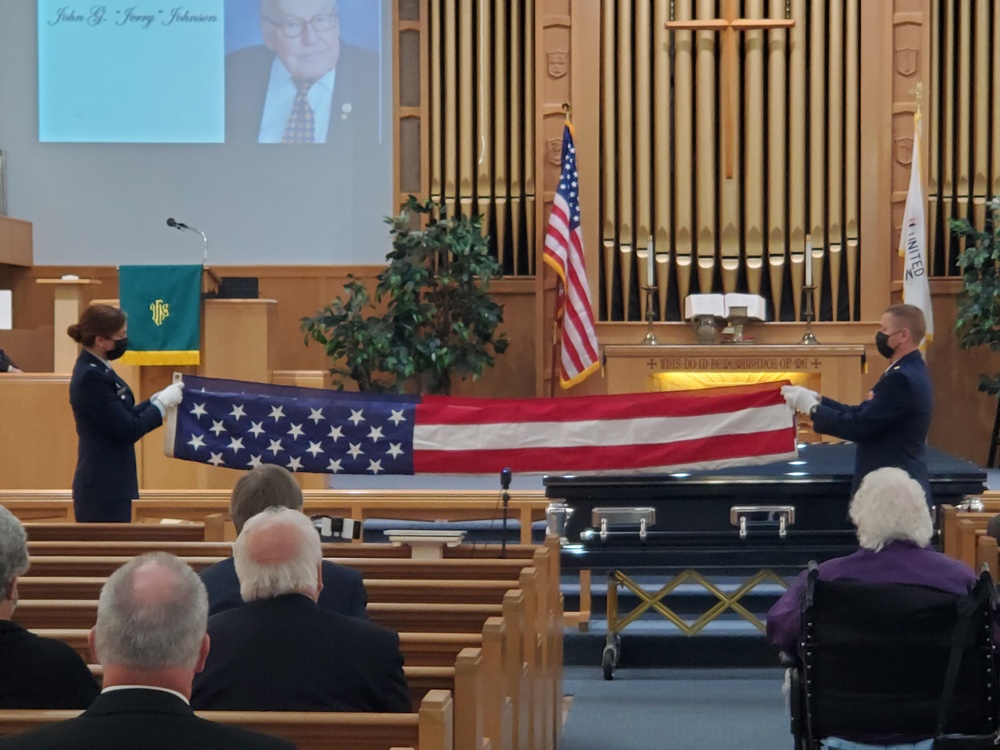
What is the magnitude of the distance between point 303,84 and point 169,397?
5635 mm

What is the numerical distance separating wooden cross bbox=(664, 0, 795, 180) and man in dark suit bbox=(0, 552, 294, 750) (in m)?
8.59

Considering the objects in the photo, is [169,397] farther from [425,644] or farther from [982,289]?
[982,289]

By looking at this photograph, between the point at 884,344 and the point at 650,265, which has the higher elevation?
the point at 650,265

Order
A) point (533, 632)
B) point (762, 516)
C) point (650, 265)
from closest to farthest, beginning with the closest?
point (533, 632) → point (762, 516) → point (650, 265)

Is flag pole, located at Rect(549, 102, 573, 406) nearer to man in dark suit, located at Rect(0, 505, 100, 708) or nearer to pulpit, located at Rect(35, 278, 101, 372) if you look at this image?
pulpit, located at Rect(35, 278, 101, 372)

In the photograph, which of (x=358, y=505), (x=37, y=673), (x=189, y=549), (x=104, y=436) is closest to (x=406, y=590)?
(x=189, y=549)

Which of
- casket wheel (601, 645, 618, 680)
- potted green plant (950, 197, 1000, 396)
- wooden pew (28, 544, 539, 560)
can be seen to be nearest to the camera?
wooden pew (28, 544, 539, 560)

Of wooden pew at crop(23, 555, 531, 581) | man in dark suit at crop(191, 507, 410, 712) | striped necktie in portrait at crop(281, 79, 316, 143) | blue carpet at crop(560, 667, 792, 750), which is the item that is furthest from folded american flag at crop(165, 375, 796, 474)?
striped necktie in portrait at crop(281, 79, 316, 143)

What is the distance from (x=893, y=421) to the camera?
219 inches

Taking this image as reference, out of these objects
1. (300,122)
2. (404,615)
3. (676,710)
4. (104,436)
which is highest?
(300,122)

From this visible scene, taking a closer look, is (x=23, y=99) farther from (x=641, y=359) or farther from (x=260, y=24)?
(x=641, y=359)

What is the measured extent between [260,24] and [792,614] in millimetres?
8373

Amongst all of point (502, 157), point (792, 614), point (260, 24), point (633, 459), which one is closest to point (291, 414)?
point (633, 459)

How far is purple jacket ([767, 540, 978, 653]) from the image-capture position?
385 centimetres
